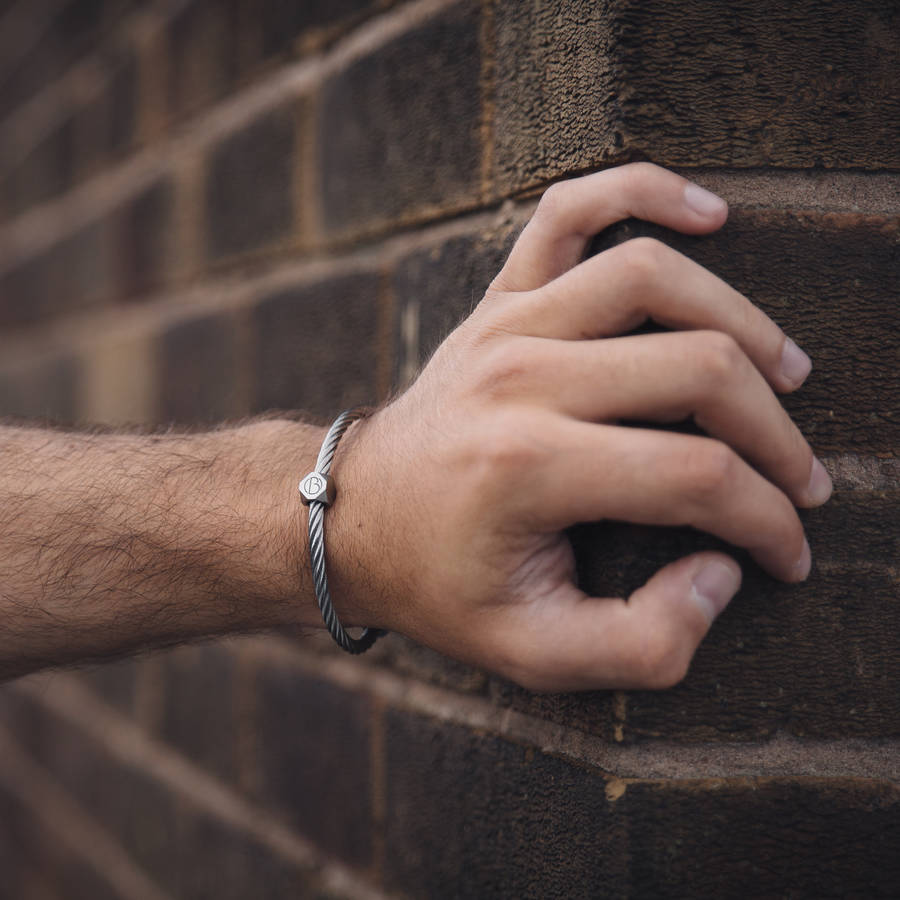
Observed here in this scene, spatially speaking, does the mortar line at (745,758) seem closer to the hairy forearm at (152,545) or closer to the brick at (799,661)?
the brick at (799,661)

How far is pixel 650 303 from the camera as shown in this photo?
77cm

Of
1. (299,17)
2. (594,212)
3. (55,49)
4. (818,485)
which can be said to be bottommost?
(818,485)

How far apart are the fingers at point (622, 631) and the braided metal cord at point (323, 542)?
188 mm

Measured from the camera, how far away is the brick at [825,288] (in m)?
0.87

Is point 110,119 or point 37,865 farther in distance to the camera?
point 37,865

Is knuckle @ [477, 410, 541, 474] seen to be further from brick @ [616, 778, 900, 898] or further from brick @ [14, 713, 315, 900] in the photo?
brick @ [14, 713, 315, 900]

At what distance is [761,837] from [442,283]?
682mm

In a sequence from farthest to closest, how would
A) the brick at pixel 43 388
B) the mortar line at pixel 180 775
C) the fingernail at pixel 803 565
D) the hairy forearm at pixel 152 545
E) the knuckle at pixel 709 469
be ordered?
the brick at pixel 43 388 → the mortar line at pixel 180 775 → the hairy forearm at pixel 152 545 → the fingernail at pixel 803 565 → the knuckle at pixel 709 469

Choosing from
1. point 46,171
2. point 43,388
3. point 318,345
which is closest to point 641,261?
point 318,345

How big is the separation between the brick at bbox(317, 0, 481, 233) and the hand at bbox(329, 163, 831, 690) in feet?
0.99

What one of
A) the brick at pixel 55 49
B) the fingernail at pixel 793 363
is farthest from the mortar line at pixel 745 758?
the brick at pixel 55 49

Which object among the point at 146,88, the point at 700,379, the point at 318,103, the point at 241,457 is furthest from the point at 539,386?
the point at 146,88

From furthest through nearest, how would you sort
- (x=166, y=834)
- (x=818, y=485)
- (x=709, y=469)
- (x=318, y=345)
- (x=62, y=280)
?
(x=62, y=280) → (x=166, y=834) → (x=318, y=345) → (x=818, y=485) → (x=709, y=469)

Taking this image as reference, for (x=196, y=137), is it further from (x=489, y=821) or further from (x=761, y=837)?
(x=761, y=837)
